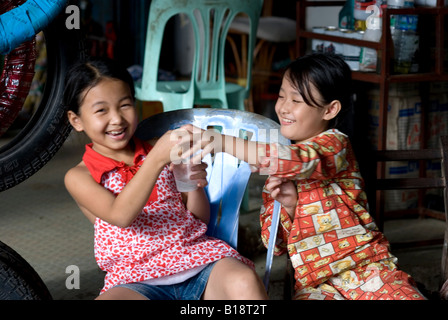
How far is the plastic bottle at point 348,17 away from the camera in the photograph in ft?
9.84

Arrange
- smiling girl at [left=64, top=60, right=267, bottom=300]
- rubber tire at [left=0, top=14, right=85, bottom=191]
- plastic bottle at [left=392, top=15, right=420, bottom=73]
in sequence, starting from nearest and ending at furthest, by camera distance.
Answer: smiling girl at [left=64, top=60, right=267, bottom=300] → rubber tire at [left=0, top=14, right=85, bottom=191] → plastic bottle at [left=392, top=15, right=420, bottom=73]

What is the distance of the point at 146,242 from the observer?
1.63 meters

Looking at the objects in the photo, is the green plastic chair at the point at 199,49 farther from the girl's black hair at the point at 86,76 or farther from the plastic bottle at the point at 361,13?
the girl's black hair at the point at 86,76

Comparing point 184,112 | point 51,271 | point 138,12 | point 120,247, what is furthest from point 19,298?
point 138,12

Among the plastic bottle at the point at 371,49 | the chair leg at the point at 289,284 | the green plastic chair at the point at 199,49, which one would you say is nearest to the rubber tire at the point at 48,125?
the chair leg at the point at 289,284

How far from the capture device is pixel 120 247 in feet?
5.34

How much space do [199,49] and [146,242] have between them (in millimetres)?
1690

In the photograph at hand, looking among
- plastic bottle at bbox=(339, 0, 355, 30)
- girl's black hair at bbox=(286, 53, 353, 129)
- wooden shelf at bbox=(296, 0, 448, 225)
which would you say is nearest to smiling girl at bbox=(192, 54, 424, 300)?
girl's black hair at bbox=(286, 53, 353, 129)

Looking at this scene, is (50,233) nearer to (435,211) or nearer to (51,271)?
(51,271)

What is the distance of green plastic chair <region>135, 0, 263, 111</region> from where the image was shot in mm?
3070

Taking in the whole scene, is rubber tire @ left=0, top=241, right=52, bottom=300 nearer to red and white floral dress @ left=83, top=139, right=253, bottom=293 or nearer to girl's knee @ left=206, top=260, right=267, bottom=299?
red and white floral dress @ left=83, top=139, right=253, bottom=293

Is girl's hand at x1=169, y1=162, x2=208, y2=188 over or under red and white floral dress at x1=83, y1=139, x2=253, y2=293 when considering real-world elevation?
over

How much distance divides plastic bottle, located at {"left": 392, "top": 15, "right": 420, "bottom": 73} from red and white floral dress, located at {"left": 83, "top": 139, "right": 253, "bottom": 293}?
4.67 ft

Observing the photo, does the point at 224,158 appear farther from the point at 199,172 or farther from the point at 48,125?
the point at 48,125
